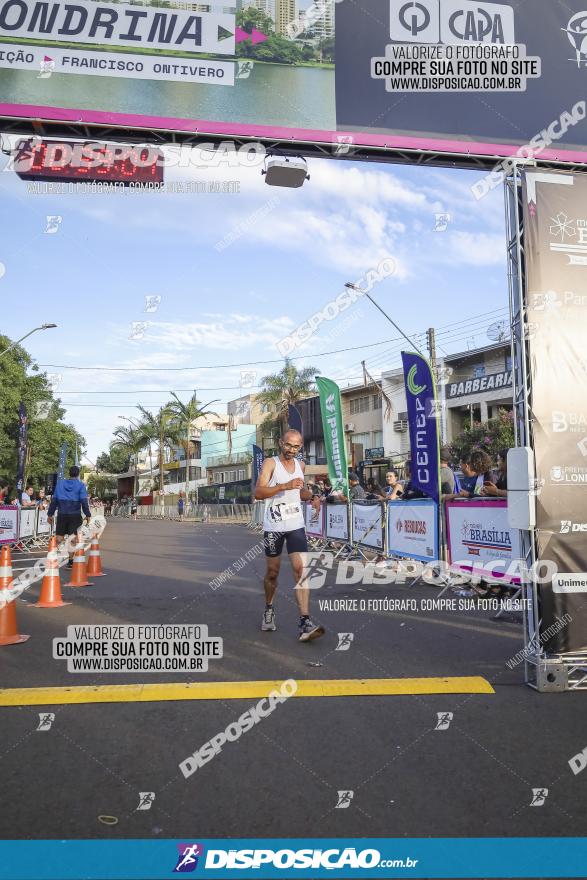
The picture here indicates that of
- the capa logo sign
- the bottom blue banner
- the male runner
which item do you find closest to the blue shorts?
the male runner

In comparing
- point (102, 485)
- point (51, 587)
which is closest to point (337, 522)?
point (51, 587)

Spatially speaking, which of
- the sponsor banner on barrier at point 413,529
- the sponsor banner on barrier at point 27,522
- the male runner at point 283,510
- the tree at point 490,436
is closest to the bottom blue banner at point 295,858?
the male runner at point 283,510

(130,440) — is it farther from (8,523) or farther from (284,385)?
(8,523)

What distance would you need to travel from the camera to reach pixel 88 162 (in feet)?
28.3

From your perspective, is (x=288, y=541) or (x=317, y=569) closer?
(x=288, y=541)

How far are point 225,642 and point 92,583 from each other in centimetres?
494

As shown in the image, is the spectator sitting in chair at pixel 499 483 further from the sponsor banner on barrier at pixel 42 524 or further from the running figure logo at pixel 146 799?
the sponsor banner on barrier at pixel 42 524

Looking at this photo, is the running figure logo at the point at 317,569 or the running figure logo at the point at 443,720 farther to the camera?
the running figure logo at the point at 317,569

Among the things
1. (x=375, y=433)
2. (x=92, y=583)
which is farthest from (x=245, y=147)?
(x=375, y=433)

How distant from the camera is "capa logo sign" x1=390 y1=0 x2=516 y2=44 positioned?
7914mm

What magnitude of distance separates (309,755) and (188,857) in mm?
1023

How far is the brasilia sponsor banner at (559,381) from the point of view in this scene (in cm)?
474

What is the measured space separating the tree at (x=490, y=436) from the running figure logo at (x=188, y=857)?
25432 mm

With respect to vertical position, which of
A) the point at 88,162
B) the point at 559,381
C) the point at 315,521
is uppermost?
the point at 88,162
